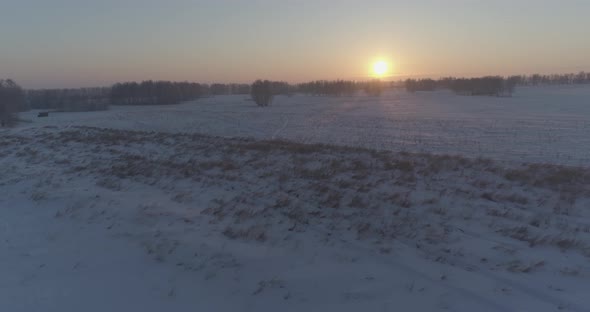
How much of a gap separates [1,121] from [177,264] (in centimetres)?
Answer: 7031

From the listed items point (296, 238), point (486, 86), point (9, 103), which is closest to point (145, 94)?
point (9, 103)

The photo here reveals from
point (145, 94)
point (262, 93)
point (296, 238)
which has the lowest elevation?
point (296, 238)

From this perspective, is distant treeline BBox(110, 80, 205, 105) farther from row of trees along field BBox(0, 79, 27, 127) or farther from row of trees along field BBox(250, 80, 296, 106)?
row of trees along field BBox(0, 79, 27, 127)

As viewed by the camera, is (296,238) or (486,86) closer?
(296,238)

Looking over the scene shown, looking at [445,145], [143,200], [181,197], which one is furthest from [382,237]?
[445,145]

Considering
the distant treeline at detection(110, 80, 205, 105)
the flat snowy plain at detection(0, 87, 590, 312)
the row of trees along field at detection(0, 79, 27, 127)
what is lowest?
the flat snowy plain at detection(0, 87, 590, 312)

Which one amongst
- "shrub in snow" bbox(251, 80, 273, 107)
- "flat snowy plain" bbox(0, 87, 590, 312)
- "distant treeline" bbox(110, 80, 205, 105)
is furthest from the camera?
"distant treeline" bbox(110, 80, 205, 105)

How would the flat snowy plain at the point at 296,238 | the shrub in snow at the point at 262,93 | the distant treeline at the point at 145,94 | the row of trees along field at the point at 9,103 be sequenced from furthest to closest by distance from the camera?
the distant treeline at the point at 145,94, the shrub in snow at the point at 262,93, the row of trees along field at the point at 9,103, the flat snowy plain at the point at 296,238

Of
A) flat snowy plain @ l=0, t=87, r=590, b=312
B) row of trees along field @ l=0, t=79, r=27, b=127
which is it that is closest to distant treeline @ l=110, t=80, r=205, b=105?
row of trees along field @ l=0, t=79, r=27, b=127

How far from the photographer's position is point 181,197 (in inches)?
364

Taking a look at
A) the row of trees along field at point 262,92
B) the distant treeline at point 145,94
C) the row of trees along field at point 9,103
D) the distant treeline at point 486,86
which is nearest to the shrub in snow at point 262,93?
the row of trees along field at point 262,92

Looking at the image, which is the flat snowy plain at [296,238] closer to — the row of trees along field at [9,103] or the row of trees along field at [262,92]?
the row of trees along field at [9,103]

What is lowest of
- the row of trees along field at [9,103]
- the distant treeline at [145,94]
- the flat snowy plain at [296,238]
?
the flat snowy plain at [296,238]

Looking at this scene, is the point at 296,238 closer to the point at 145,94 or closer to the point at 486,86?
the point at 145,94
